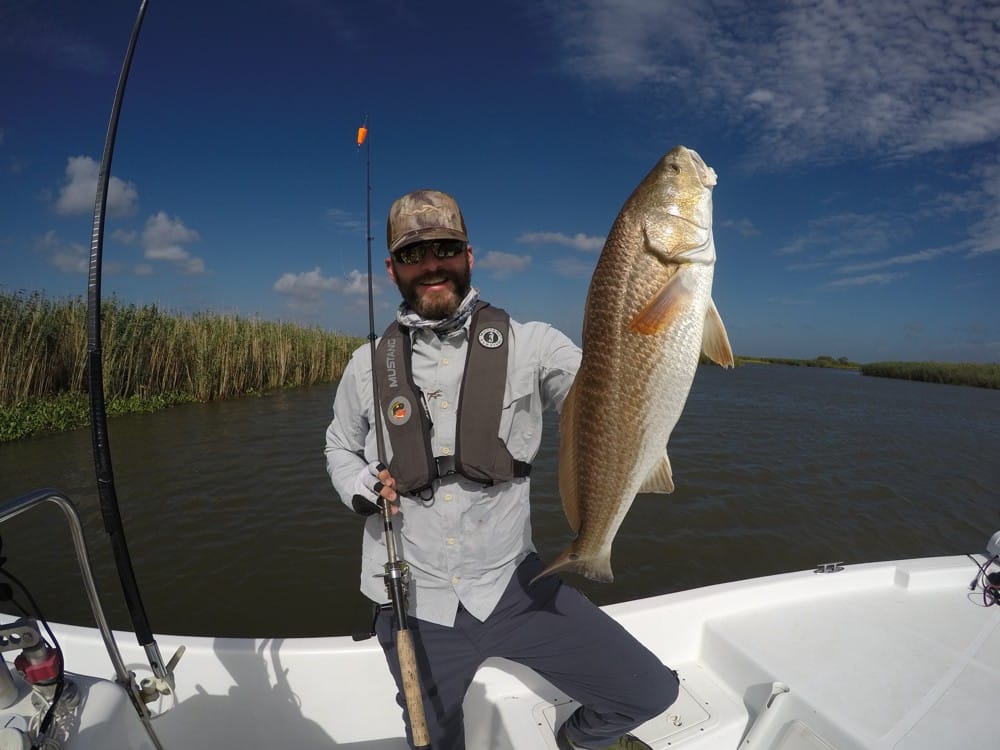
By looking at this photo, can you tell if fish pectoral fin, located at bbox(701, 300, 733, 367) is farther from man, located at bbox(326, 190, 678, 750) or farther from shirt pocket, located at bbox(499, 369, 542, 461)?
shirt pocket, located at bbox(499, 369, 542, 461)

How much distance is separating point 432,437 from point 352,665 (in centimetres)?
166

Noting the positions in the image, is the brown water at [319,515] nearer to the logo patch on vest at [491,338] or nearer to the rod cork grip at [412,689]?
the rod cork grip at [412,689]

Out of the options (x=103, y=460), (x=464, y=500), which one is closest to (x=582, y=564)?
(x=464, y=500)

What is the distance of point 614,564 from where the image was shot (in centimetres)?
756

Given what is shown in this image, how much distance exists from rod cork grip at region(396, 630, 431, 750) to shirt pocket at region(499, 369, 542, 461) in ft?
3.53

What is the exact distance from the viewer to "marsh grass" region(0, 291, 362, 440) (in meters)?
12.5

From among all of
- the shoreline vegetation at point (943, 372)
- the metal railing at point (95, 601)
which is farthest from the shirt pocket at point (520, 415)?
the shoreline vegetation at point (943, 372)

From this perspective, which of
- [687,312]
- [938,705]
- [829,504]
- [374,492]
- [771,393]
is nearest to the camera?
[687,312]

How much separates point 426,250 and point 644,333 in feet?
4.42

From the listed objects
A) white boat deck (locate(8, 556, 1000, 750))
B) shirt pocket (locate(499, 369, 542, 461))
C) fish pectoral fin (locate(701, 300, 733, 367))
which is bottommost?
white boat deck (locate(8, 556, 1000, 750))

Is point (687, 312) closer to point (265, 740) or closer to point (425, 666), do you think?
point (425, 666)

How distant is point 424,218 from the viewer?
2691mm

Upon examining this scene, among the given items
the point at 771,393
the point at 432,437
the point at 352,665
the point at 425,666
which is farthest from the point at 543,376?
the point at 771,393

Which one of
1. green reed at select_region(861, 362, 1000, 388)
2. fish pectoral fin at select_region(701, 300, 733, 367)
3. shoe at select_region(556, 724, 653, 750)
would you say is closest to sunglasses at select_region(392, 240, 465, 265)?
fish pectoral fin at select_region(701, 300, 733, 367)
